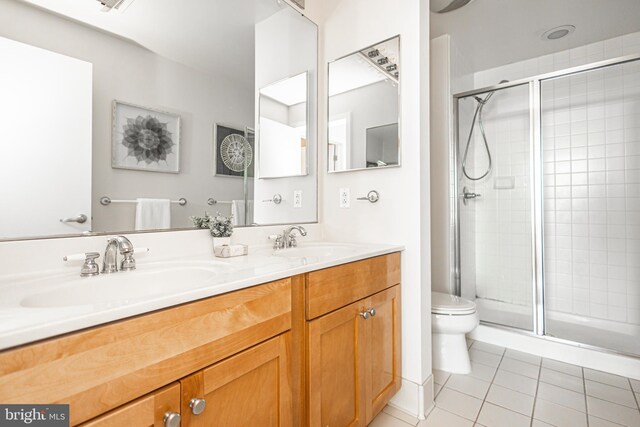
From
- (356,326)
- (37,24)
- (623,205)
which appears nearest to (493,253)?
(623,205)

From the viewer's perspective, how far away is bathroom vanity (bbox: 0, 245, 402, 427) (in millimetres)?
503

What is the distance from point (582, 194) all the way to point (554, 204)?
203mm

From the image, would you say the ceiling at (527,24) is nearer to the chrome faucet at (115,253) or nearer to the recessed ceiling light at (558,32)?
the recessed ceiling light at (558,32)

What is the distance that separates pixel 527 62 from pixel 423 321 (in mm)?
2727

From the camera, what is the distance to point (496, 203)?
271cm

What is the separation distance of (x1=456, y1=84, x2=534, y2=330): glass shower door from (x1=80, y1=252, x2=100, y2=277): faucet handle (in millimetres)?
2469

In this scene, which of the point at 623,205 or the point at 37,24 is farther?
the point at 623,205

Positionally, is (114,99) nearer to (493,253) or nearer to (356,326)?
(356,326)

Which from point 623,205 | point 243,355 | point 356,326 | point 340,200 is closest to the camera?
point 243,355

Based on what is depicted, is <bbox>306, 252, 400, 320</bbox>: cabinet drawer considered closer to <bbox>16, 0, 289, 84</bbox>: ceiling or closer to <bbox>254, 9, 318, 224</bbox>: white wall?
<bbox>254, 9, 318, 224</bbox>: white wall

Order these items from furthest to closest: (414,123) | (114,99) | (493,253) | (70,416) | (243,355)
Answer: (493,253) → (414,123) → (114,99) → (243,355) → (70,416)

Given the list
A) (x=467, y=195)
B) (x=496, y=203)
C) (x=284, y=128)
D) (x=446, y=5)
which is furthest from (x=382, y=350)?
(x=446, y=5)

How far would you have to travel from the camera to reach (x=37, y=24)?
0.90 meters

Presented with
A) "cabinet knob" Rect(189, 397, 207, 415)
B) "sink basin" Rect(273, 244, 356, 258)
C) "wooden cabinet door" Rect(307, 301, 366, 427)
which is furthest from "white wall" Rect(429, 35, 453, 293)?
"cabinet knob" Rect(189, 397, 207, 415)
